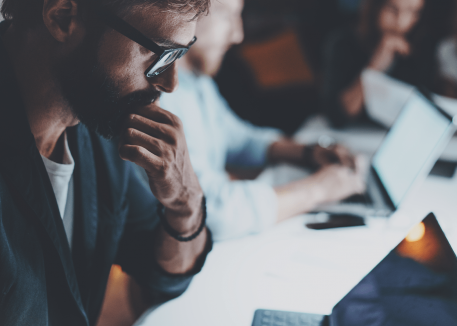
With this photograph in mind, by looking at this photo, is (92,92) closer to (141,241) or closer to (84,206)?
(84,206)

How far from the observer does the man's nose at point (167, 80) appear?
0.73 metres

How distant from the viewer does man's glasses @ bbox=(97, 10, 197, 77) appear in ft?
2.04

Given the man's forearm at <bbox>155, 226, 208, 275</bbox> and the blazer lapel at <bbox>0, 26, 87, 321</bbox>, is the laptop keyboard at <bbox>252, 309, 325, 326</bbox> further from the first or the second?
the blazer lapel at <bbox>0, 26, 87, 321</bbox>

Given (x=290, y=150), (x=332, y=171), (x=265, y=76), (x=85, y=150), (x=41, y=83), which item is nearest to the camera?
(x=41, y=83)

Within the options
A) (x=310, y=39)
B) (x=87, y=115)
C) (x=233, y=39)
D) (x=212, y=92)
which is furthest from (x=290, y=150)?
(x=310, y=39)

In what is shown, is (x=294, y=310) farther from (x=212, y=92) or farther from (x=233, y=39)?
(x=233, y=39)

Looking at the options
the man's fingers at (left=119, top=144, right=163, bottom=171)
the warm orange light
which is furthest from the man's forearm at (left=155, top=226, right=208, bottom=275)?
the warm orange light

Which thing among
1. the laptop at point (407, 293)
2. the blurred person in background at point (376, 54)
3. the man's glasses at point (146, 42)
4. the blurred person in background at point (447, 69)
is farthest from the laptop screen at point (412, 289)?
the blurred person in background at point (447, 69)

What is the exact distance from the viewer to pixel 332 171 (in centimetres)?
128

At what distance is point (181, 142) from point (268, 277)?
40 centimetres

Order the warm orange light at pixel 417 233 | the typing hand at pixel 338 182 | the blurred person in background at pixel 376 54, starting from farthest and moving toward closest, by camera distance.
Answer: the blurred person in background at pixel 376 54 → the typing hand at pixel 338 182 → the warm orange light at pixel 417 233

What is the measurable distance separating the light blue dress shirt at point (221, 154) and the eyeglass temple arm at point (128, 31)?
494mm

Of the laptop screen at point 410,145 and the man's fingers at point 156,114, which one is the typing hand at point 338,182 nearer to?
the laptop screen at point 410,145

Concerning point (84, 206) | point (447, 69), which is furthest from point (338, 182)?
point (447, 69)
